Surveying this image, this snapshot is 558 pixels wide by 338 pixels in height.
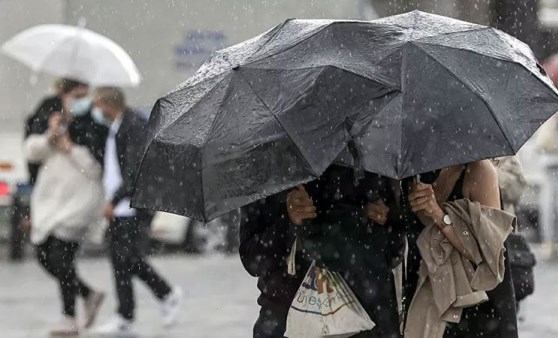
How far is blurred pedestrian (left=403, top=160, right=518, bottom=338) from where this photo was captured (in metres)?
5.13

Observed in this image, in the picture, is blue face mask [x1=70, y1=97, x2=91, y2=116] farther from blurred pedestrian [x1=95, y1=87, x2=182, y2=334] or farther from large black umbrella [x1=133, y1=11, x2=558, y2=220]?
large black umbrella [x1=133, y1=11, x2=558, y2=220]

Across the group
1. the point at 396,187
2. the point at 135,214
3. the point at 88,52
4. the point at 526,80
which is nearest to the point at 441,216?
the point at 396,187

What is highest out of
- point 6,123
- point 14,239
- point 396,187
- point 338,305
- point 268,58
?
point 6,123

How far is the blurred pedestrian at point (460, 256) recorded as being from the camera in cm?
513

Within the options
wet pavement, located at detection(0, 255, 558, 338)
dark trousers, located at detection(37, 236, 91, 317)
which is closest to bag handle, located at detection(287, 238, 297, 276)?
wet pavement, located at detection(0, 255, 558, 338)

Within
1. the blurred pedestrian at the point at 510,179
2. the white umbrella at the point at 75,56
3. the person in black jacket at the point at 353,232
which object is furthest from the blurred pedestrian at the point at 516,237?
the white umbrella at the point at 75,56

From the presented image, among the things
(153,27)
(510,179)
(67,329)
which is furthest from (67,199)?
(153,27)

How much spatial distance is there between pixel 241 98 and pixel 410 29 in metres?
0.69

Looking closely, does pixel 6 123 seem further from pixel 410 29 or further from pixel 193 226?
pixel 410 29

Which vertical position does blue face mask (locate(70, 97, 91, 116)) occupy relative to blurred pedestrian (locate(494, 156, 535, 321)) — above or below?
above

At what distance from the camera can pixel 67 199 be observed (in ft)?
34.3

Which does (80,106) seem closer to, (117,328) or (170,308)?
(170,308)

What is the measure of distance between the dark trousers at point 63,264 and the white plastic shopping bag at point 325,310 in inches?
207

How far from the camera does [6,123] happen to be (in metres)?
16.9
